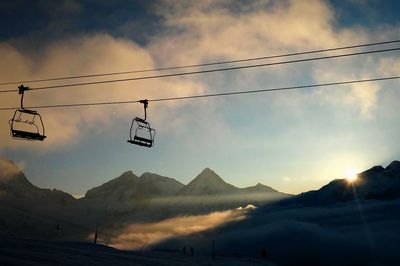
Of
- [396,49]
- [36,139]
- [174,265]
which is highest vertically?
[396,49]

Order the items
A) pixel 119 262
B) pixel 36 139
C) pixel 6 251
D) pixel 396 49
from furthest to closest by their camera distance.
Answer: pixel 119 262
pixel 36 139
pixel 6 251
pixel 396 49

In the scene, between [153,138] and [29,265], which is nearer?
[29,265]

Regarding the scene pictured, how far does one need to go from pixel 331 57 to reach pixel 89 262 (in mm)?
20108

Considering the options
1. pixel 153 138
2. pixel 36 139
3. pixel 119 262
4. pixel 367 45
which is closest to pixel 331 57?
pixel 367 45

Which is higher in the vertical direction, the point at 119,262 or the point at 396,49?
the point at 396,49

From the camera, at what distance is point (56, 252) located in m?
29.7

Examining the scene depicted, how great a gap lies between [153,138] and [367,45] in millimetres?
14624

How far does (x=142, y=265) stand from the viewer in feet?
108

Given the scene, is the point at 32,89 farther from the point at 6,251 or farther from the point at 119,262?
the point at 119,262

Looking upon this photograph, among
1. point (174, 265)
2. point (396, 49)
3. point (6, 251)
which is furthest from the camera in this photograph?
point (174, 265)

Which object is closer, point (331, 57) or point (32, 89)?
point (331, 57)

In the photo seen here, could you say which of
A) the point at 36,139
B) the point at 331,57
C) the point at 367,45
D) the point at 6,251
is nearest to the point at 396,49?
the point at 367,45

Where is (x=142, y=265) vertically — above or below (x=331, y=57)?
below

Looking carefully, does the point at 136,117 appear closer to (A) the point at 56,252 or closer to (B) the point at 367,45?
(A) the point at 56,252
